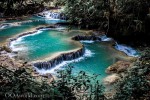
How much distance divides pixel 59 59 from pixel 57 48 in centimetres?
172

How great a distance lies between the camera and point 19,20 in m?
24.5

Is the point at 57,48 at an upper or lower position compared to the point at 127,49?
upper

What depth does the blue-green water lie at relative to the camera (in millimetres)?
13438

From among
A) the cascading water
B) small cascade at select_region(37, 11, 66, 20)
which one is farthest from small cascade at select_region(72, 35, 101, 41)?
small cascade at select_region(37, 11, 66, 20)

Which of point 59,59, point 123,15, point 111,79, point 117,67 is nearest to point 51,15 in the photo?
point 123,15

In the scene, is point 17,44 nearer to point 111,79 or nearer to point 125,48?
point 125,48

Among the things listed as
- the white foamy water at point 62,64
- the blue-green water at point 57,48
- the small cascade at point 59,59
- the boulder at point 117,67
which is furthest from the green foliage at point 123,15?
the boulder at point 117,67

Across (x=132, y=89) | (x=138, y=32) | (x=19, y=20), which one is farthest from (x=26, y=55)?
(x=19, y=20)

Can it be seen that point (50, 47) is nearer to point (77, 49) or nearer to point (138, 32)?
point (77, 49)

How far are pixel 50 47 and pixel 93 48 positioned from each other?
2688 mm

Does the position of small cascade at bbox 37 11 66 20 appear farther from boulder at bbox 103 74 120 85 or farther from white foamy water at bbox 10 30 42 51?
boulder at bbox 103 74 120 85

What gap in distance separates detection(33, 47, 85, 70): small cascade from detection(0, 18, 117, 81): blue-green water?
42 cm

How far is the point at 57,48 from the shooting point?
608 inches

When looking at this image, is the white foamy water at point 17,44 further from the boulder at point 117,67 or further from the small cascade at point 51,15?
the small cascade at point 51,15
